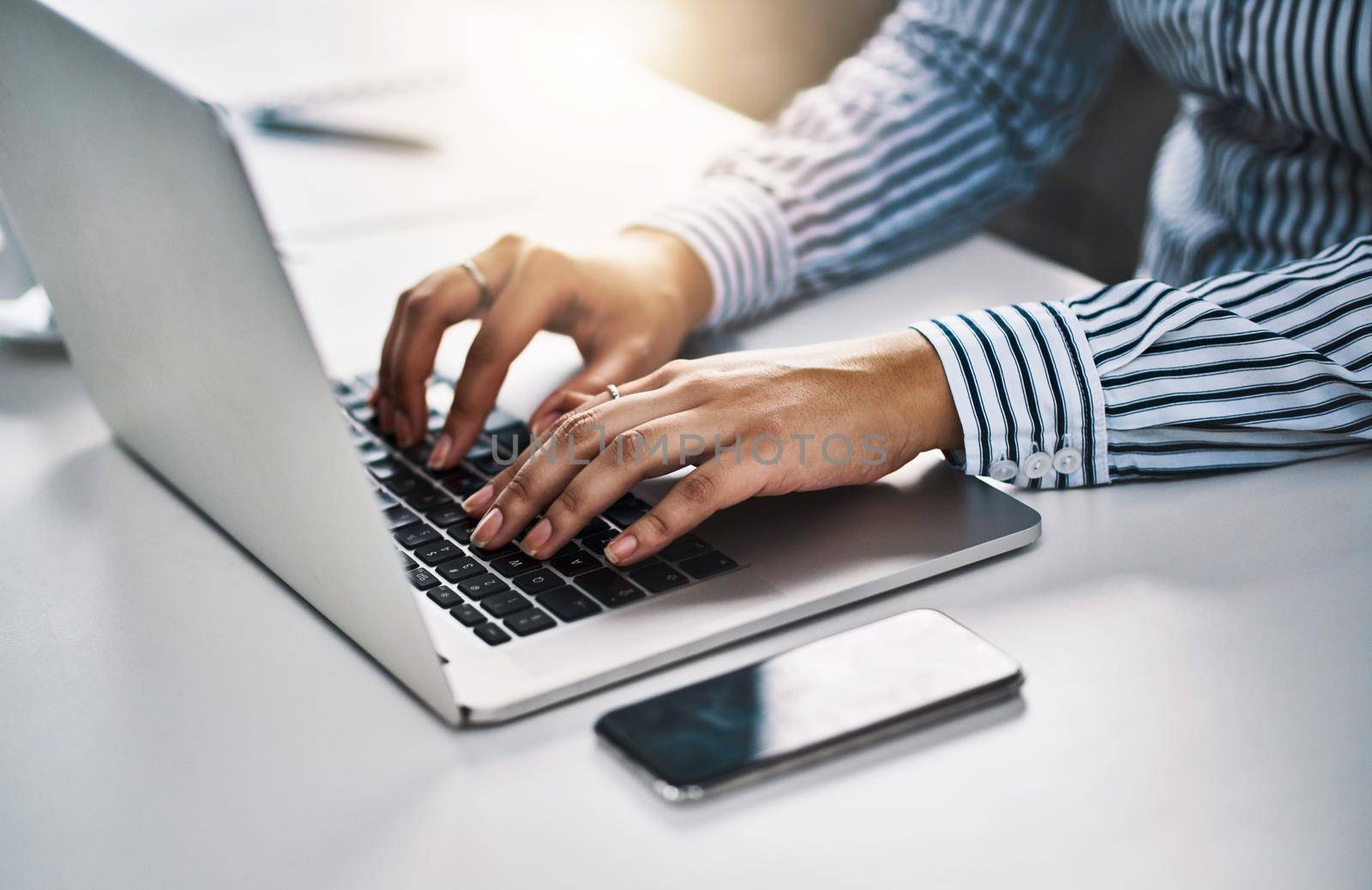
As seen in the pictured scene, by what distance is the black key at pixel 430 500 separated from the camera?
68cm

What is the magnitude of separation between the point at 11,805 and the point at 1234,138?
97 cm

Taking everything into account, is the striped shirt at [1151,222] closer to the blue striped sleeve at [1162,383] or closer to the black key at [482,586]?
the blue striped sleeve at [1162,383]

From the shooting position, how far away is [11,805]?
494 millimetres

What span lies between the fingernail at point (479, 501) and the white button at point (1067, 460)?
292 mm

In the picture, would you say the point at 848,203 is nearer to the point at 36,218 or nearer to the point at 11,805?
the point at 36,218

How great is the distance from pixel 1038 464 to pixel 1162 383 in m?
0.08

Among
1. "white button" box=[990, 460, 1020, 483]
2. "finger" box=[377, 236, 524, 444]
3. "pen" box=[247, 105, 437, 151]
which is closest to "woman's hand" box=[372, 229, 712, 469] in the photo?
"finger" box=[377, 236, 524, 444]

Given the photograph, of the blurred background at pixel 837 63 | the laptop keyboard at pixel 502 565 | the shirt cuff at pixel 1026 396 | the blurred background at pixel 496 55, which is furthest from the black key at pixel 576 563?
the blurred background at pixel 837 63

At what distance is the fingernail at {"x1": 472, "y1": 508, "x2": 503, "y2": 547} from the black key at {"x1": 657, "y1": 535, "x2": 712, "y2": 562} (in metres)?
0.08

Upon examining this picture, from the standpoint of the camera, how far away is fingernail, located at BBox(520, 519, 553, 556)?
614 millimetres

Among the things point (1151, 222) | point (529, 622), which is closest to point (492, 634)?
point (529, 622)

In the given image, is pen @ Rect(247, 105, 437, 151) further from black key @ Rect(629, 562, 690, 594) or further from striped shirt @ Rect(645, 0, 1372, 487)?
black key @ Rect(629, 562, 690, 594)

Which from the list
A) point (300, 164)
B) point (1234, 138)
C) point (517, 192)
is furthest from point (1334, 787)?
point (300, 164)

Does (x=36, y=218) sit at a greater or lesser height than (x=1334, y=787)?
greater
